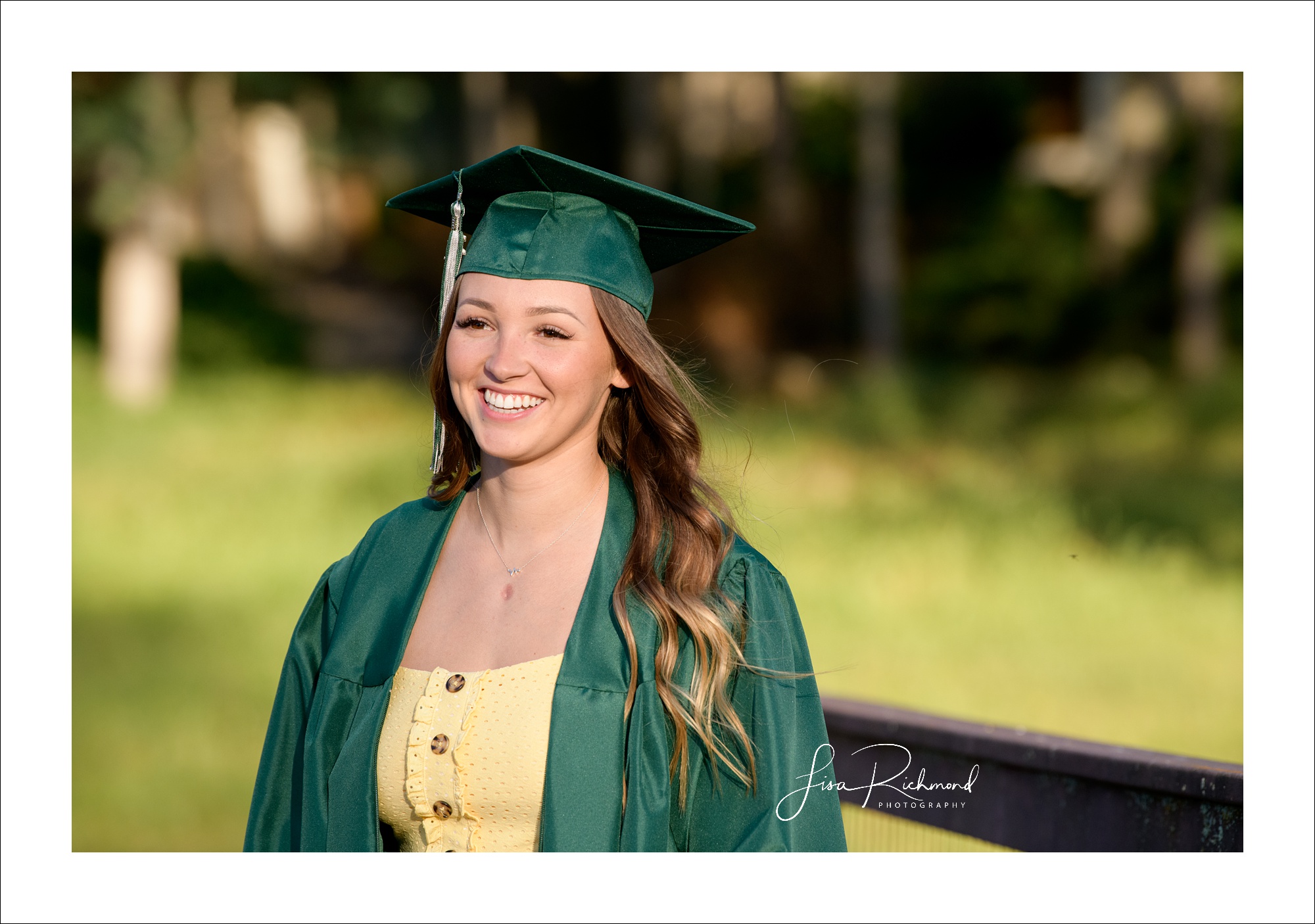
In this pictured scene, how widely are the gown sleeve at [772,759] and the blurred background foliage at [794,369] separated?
0.98ft

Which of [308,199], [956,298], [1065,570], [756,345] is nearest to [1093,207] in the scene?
[956,298]

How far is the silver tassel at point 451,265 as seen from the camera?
2.31 metres

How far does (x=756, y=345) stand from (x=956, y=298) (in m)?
2.58

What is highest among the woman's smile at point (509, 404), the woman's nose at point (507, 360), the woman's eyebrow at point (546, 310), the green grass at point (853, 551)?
the woman's eyebrow at point (546, 310)

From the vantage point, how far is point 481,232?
2.23 metres

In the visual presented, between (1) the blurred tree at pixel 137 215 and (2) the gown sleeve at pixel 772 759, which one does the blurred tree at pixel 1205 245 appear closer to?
(1) the blurred tree at pixel 137 215

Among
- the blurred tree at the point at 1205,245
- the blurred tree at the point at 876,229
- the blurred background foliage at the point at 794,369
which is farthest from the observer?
the blurred tree at the point at 876,229

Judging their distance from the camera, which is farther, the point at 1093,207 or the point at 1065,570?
the point at 1093,207

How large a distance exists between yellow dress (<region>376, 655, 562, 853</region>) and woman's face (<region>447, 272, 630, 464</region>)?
0.40 m

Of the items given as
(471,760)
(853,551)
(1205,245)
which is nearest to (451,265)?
(471,760)

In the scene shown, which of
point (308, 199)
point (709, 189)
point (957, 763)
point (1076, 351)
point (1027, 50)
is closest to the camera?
point (957, 763)

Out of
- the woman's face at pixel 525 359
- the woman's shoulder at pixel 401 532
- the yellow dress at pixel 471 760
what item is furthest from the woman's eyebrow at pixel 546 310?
the yellow dress at pixel 471 760

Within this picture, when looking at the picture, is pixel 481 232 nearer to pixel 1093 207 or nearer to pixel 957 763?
pixel 957 763

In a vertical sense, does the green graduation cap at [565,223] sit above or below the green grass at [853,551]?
above
